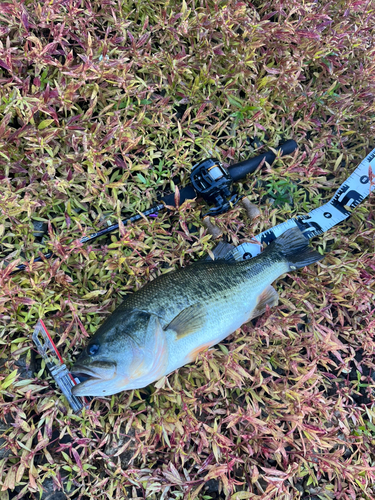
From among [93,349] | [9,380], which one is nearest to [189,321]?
[93,349]

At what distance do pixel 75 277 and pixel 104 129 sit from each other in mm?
1350

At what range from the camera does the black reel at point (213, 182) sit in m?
2.94

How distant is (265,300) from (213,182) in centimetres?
115

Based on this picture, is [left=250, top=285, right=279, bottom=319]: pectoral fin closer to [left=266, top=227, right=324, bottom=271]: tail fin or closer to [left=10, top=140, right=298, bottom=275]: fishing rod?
[left=266, top=227, right=324, bottom=271]: tail fin

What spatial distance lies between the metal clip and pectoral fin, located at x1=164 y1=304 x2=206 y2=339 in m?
0.89

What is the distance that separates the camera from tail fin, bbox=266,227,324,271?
3.09m

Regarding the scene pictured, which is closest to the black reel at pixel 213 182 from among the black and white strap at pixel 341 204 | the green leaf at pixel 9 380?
the black and white strap at pixel 341 204

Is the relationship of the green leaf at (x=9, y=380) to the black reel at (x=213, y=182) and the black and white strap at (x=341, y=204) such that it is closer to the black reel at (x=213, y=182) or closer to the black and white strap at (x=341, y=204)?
the black reel at (x=213, y=182)

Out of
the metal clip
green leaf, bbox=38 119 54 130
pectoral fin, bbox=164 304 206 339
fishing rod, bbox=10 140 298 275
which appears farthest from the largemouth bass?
green leaf, bbox=38 119 54 130

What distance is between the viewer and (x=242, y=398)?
3.10m

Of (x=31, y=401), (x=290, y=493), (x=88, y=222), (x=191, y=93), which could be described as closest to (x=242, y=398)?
(x=290, y=493)

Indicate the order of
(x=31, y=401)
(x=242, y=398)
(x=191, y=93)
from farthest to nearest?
(x=191, y=93)
(x=242, y=398)
(x=31, y=401)

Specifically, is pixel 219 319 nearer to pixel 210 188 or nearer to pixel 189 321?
pixel 189 321

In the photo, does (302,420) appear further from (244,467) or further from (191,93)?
(191,93)
